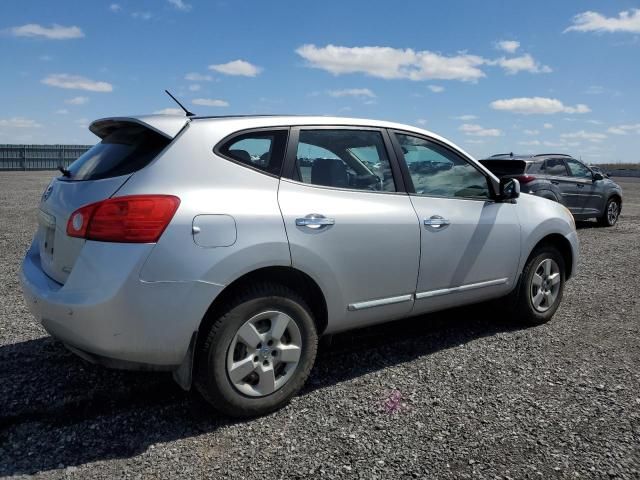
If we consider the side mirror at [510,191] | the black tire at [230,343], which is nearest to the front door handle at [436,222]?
the side mirror at [510,191]

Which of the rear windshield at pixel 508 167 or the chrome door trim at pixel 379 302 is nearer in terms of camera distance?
the chrome door trim at pixel 379 302

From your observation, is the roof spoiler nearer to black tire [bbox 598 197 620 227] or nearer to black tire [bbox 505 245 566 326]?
black tire [bbox 505 245 566 326]

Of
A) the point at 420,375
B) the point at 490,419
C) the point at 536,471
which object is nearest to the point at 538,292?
the point at 420,375

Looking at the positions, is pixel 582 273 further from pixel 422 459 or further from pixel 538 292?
pixel 422 459

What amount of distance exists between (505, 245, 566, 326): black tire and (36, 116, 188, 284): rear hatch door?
310 cm

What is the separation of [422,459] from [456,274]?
1.64 meters

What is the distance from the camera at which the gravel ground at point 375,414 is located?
2680 millimetres

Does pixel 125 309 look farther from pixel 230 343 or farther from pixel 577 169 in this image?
pixel 577 169

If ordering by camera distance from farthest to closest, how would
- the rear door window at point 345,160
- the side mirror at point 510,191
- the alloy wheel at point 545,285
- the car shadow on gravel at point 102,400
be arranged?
the alloy wheel at point 545,285, the side mirror at point 510,191, the rear door window at point 345,160, the car shadow on gravel at point 102,400

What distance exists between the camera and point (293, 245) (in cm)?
309

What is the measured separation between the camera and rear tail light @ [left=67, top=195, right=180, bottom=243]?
2695 millimetres

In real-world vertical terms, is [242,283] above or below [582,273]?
above

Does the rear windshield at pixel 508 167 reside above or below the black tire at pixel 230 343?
above

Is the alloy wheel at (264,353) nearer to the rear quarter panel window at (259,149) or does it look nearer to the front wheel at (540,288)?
the rear quarter panel window at (259,149)
